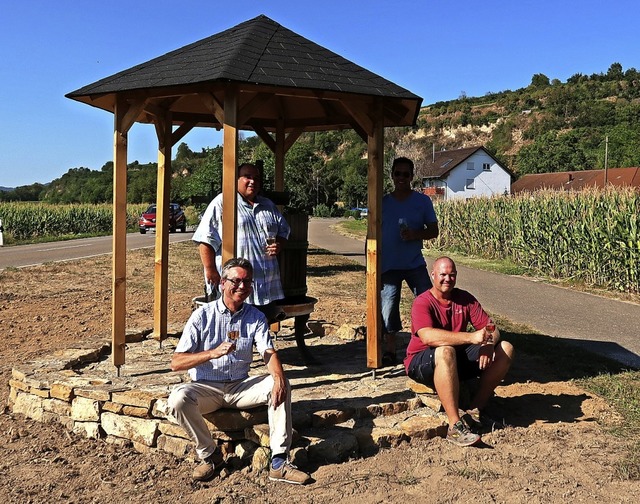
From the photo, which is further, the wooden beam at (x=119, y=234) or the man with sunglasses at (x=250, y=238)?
the wooden beam at (x=119, y=234)

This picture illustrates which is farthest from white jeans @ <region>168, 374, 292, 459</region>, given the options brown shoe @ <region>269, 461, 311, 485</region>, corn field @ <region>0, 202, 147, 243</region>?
corn field @ <region>0, 202, 147, 243</region>

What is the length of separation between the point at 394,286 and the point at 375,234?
1.99 ft

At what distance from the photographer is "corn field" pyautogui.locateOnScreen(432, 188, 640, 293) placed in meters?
12.8

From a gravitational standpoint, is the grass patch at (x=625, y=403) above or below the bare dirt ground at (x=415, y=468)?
above

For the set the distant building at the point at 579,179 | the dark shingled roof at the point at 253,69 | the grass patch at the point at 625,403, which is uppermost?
the distant building at the point at 579,179

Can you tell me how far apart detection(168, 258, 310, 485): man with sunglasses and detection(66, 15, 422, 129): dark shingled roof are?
5.33ft

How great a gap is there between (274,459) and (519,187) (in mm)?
60008

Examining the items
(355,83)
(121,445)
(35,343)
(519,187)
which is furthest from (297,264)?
(519,187)

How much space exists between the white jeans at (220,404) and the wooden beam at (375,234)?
170 cm

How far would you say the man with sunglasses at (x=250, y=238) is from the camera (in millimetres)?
5176

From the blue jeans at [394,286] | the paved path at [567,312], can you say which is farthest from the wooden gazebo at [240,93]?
the paved path at [567,312]

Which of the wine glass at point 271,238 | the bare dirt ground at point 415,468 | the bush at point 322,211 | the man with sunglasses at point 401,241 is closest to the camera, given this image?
the bare dirt ground at point 415,468

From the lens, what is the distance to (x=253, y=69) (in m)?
4.94

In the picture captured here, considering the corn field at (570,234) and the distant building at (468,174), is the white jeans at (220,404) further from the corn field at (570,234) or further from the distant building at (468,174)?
the distant building at (468,174)
